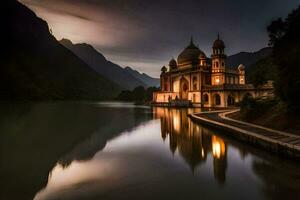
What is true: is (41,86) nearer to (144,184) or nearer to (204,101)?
(204,101)

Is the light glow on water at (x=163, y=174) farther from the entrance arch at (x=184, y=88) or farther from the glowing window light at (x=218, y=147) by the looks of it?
the entrance arch at (x=184, y=88)

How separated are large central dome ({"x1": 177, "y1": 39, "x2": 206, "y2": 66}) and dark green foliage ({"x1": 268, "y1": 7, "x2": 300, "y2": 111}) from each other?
195 feet

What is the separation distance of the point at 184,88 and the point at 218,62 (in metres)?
13.7

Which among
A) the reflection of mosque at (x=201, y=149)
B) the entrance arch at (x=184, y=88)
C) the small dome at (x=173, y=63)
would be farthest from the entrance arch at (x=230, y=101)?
the reflection of mosque at (x=201, y=149)

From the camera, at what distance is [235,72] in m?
72.6

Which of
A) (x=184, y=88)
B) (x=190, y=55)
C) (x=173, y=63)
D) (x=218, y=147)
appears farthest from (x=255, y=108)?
(x=173, y=63)

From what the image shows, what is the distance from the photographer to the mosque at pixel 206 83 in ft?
193

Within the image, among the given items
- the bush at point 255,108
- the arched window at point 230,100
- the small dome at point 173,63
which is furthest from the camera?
the small dome at point 173,63

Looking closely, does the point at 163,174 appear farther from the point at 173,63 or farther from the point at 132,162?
the point at 173,63

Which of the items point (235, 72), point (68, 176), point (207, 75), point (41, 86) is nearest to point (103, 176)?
point (68, 176)

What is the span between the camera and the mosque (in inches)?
2311

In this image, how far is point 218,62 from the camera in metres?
69.0

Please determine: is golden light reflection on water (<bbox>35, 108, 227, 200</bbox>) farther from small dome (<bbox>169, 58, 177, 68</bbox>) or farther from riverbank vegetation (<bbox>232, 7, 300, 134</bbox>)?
small dome (<bbox>169, 58, 177, 68</bbox>)

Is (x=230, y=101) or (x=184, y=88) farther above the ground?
(x=184, y=88)
